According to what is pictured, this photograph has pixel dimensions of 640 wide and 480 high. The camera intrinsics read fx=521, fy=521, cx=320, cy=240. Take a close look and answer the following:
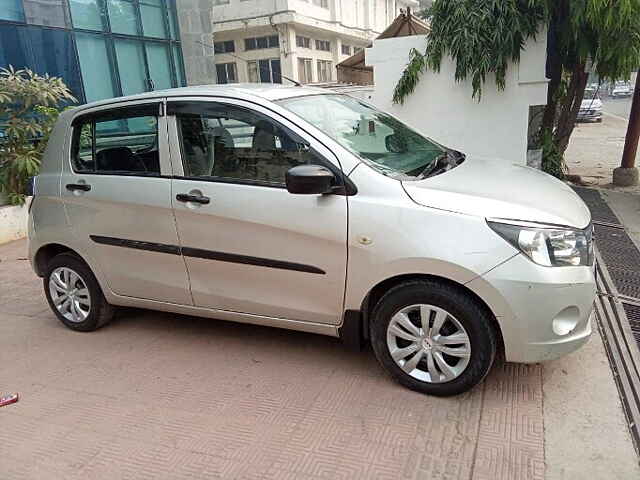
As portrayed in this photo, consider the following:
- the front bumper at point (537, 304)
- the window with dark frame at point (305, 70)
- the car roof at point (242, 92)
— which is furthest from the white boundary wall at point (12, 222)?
the window with dark frame at point (305, 70)

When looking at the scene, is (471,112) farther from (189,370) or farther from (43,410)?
(43,410)

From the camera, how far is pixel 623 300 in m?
4.23

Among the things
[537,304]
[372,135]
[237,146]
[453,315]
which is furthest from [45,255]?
[537,304]

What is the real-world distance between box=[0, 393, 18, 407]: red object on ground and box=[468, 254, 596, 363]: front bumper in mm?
2912

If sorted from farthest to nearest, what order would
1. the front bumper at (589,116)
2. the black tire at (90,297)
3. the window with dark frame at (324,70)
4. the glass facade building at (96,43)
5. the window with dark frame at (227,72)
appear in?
the window with dark frame at (324,70) < the window with dark frame at (227,72) < the front bumper at (589,116) < the glass facade building at (96,43) < the black tire at (90,297)

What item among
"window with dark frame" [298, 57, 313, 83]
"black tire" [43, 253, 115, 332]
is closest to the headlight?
"black tire" [43, 253, 115, 332]

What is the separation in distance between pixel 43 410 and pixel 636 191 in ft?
28.6

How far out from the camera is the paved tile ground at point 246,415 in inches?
102

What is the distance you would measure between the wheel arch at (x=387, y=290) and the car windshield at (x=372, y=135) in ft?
1.96

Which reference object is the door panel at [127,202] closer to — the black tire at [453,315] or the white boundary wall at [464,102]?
the black tire at [453,315]

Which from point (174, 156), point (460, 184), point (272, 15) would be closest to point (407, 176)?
point (460, 184)

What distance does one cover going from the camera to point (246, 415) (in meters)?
3.00

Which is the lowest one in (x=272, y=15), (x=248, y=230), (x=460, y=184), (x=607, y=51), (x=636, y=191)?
(x=636, y=191)

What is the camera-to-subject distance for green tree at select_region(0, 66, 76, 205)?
7.40 meters
